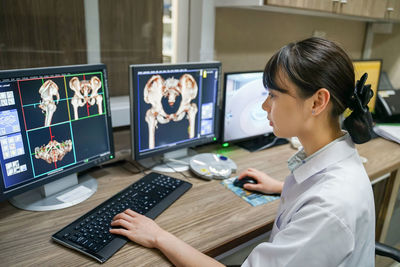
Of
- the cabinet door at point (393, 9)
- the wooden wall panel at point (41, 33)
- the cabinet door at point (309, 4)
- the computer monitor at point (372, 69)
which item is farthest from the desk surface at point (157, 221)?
the cabinet door at point (393, 9)

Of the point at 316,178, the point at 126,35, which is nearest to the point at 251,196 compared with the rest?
the point at 316,178

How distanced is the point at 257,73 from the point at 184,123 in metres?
0.49

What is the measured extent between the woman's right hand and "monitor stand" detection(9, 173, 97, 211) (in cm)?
60

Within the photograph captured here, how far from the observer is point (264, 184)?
3.98 ft

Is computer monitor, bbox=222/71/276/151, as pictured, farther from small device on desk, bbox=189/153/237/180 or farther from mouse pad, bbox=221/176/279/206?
mouse pad, bbox=221/176/279/206

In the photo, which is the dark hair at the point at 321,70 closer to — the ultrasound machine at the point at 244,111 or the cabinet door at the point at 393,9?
the ultrasound machine at the point at 244,111

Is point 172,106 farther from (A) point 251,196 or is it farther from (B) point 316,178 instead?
(B) point 316,178

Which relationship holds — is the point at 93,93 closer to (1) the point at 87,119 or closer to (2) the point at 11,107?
(1) the point at 87,119

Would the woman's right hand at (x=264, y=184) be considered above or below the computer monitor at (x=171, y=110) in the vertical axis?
below

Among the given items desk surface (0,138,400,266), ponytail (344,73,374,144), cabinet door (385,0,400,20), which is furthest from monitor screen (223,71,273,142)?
cabinet door (385,0,400,20)

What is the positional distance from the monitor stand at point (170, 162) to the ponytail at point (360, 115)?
725 mm

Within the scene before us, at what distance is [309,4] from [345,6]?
320mm

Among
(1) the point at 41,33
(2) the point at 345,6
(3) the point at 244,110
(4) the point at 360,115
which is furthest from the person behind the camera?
(2) the point at 345,6

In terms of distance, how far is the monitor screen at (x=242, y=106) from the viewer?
1.50 metres
